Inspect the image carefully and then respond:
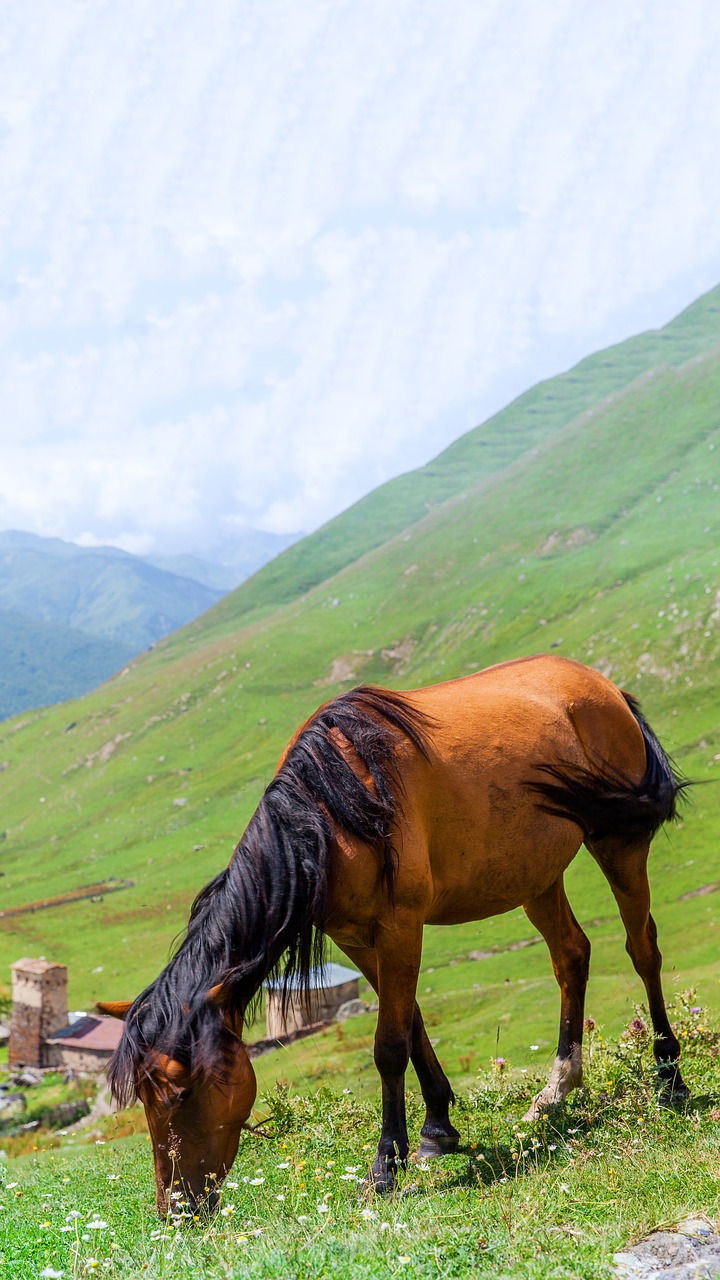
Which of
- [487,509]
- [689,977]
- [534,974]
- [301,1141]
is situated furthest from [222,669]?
[301,1141]

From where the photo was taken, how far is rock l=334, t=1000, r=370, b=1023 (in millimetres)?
47812

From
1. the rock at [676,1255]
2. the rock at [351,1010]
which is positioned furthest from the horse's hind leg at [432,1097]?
the rock at [351,1010]

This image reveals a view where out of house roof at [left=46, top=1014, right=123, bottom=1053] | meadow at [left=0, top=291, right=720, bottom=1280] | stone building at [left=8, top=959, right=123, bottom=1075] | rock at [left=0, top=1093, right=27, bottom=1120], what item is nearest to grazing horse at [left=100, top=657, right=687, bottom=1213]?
meadow at [left=0, top=291, right=720, bottom=1280]

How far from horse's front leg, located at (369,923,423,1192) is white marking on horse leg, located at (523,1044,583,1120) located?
219 centimetres

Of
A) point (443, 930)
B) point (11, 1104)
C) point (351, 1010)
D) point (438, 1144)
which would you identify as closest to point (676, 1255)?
point (438, 1144)

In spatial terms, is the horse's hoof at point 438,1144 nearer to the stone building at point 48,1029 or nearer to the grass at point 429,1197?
the grass at point 429,1197

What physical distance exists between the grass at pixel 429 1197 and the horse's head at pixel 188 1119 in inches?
10.7

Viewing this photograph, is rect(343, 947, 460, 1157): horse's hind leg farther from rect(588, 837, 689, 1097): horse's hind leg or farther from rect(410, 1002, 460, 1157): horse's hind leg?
rect(588, 837, 689, 1097): horse's hind leg

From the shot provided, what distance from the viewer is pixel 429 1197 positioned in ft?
18.8

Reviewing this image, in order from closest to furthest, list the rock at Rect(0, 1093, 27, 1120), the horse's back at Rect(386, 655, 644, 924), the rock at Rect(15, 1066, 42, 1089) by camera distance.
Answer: the horse's back at Rect(386, 655, 644, 924), the rock at Rect(0, 1093, 27, 1120), the rock at Rect(15, 1066, 42, 1089)

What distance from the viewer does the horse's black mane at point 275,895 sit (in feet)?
20.2

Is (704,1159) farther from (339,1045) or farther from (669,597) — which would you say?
(669,597)

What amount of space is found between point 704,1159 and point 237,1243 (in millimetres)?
2956

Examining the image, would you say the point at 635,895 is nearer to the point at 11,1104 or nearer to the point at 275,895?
the point at 275,895
